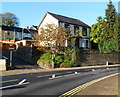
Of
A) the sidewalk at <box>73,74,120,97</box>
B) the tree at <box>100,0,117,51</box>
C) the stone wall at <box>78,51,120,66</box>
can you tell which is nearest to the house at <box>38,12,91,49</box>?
the tree at <box>100,0,117,51</box>

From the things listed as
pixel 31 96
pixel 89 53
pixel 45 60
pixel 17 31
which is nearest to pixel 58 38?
pixel 45 60

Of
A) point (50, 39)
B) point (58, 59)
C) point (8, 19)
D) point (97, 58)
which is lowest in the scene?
point (97, 58)

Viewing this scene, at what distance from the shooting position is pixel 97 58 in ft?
103

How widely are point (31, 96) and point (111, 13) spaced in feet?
125

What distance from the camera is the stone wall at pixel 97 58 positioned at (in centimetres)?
2873

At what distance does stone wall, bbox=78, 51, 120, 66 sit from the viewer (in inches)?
1131

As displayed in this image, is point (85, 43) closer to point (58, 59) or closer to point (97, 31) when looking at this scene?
point (97, 31)

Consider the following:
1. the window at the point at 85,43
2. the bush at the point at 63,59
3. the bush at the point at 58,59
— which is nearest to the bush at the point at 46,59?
the bush at the point at 63,59

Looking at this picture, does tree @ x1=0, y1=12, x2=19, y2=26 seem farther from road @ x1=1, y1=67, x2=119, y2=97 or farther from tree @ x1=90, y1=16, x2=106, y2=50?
road @ x1=1, y1=67, x2=119, y2=97

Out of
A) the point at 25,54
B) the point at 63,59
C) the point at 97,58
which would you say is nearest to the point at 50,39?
the point at 63,59

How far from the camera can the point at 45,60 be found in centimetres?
2456

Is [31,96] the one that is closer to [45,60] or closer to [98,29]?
[45,60]

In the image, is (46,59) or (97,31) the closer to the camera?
(46,59)

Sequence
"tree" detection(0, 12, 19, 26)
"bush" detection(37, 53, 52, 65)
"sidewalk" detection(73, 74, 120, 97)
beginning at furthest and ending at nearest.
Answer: "tree" detection(0, 12, 19, 26) < "bush" detection(37, 53, 52, 65) < "sidewalk" detection(73, 74, 120, 97)
